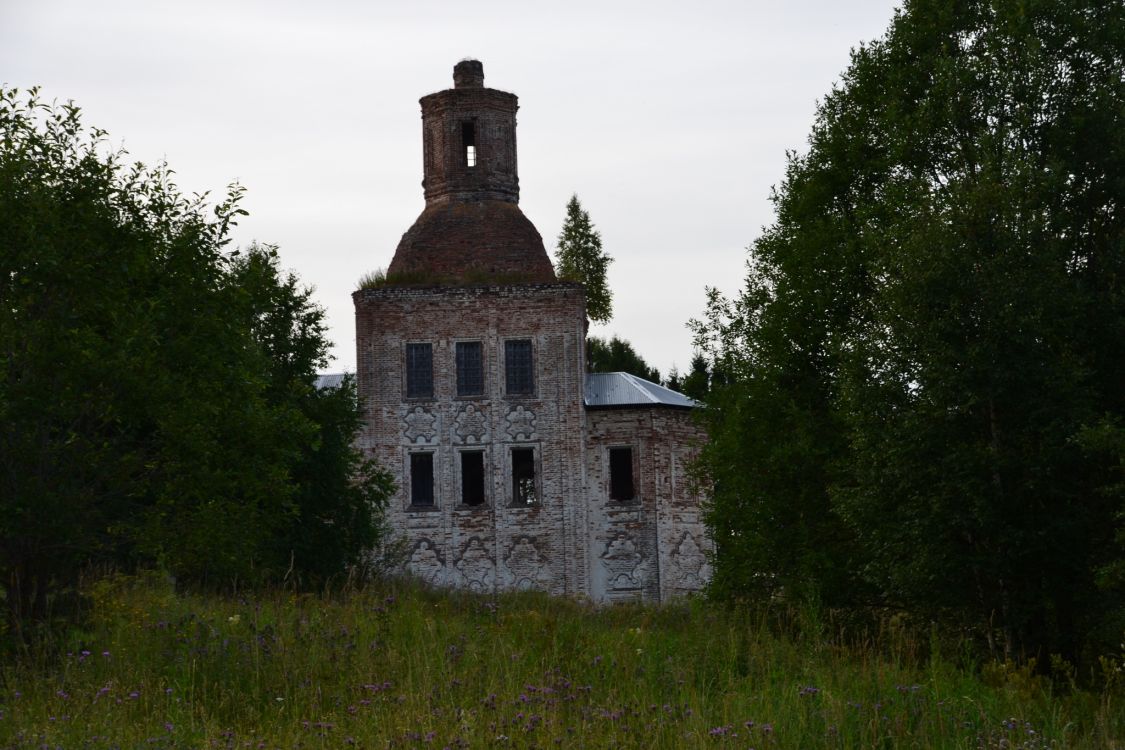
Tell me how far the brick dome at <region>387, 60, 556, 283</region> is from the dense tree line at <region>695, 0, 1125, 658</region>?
1248cm

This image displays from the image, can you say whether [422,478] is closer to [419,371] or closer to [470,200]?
[419,371]

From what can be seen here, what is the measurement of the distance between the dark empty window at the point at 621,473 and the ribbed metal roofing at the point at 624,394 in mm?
1211

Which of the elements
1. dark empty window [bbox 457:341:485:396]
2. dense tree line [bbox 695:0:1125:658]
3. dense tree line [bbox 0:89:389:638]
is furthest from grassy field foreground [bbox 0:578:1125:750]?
dark empty window [bbox 457:341:485:396]

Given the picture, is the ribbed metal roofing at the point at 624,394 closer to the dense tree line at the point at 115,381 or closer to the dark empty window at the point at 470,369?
the dark empty window at the point at 470,369

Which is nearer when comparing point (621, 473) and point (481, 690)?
point (481, 690)

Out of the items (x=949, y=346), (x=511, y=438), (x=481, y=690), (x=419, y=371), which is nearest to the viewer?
(x=481, y=690)

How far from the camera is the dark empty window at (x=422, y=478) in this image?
3112 centimetres

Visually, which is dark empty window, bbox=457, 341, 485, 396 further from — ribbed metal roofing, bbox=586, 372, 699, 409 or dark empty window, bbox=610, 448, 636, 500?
dark empty window, bbox=610, 448, 636, 500

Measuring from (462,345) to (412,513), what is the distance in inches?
167

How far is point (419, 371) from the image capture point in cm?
3134

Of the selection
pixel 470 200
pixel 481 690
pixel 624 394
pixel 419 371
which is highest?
pixel 470 200

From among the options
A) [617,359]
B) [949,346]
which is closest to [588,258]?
[617,359]

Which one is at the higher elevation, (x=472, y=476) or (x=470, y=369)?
(x=470, y=369)

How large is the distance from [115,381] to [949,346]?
8.39 m
